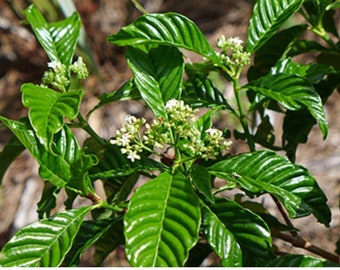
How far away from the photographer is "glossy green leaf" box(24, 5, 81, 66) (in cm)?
104

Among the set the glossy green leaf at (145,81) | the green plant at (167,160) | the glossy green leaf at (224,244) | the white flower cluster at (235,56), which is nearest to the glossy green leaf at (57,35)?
the green plant at (167,160)

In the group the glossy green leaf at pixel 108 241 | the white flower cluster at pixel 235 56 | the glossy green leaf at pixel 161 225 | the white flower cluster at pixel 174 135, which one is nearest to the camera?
the glossy green leaf at pixel 161 225

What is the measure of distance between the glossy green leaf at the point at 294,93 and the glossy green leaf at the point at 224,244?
0.65 feet

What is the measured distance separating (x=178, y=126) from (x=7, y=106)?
2614 millimetres

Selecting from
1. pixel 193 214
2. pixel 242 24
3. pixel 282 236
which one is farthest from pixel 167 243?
pixel 242 24

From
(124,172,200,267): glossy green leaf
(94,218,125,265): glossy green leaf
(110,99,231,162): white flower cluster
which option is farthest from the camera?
(94,218,125,265): glossy green leaf

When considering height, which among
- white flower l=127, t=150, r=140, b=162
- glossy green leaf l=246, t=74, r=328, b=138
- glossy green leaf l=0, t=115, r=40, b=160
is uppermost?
glossy green leaf l=0, t=115, r=40, b=160

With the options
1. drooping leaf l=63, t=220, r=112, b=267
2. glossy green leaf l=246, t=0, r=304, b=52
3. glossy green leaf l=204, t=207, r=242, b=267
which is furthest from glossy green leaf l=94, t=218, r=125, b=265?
glossy green leaf l=246, t=0, r=304, b=52

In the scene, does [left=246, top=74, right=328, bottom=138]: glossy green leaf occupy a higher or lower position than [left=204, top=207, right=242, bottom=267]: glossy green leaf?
higher

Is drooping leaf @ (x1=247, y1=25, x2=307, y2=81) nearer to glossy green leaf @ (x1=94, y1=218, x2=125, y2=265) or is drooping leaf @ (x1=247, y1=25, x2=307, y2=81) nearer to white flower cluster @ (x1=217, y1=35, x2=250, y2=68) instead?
white flower cluster @ (x1=217, y1=35, x2=250, y2=68)

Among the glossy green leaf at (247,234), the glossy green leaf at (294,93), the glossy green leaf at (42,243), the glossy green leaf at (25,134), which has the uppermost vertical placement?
the glossy green leaf at (25,134)

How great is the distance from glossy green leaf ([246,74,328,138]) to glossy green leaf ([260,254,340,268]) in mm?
184

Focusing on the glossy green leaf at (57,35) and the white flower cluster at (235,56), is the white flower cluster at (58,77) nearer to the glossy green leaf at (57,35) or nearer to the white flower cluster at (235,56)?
the glossy green leaf at (57,35)

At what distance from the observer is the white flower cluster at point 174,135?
0.88 metres
